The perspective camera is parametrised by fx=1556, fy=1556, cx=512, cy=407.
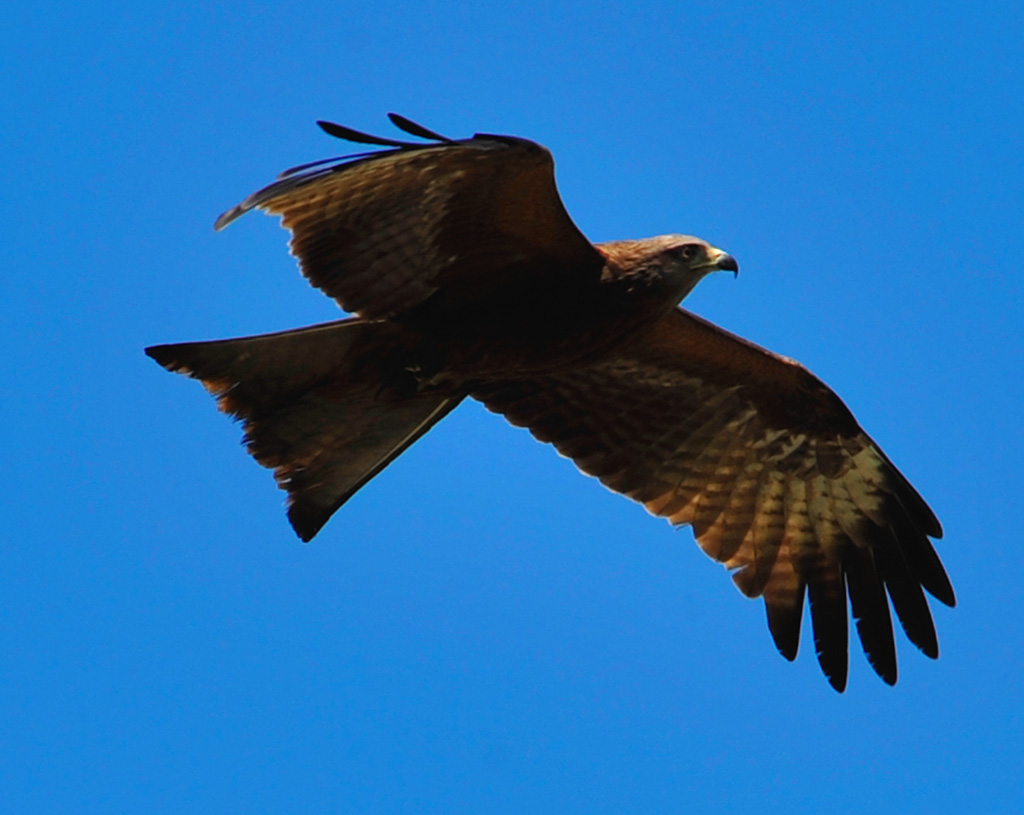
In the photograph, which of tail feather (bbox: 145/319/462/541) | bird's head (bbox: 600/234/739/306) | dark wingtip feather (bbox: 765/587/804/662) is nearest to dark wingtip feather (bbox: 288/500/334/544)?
tail feather (bbox: 145/319/462/541)

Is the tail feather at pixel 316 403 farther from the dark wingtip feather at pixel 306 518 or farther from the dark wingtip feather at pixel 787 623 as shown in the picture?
the dark wingtip feather at pixel 787 623

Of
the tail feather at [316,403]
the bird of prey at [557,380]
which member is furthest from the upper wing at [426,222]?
the tail feather at [316,403]

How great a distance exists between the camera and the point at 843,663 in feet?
29.5

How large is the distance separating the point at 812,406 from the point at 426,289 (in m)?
2.65

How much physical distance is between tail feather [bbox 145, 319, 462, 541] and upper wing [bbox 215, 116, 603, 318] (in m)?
0.31

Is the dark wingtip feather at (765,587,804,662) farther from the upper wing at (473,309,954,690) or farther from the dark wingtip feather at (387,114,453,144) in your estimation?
the dark wingtip feather at (387,114,453,144)

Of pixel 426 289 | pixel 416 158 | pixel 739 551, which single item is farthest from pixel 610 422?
pixel 416 158

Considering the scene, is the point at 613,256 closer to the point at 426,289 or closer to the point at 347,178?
the point at 426,289

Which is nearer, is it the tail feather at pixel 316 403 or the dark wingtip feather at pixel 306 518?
the tail feather at pixel 316 403

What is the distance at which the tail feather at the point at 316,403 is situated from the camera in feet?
26.3

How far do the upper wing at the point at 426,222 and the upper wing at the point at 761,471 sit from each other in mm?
1097

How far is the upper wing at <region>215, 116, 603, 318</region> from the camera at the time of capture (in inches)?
290

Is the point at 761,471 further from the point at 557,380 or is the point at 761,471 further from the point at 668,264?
the point at 668,264

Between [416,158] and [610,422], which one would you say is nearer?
[416,158]
